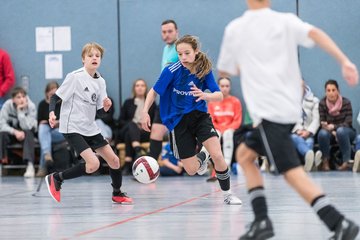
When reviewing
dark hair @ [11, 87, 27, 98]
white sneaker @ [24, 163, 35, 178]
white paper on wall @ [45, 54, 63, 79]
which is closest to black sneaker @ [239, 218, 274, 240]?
white sneaker @ [24, 163, 35, 178]

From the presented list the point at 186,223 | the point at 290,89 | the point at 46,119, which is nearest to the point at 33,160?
the point at 46,119

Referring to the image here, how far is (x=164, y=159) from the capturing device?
566 inches

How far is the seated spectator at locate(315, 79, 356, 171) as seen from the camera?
1407 centimetres

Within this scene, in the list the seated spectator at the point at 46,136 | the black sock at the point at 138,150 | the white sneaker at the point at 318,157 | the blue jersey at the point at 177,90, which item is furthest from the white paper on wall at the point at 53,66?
the blue jersey at the point at 177,90

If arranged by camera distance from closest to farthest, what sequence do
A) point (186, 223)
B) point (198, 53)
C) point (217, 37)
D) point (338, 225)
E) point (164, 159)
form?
point (338, 225)
point (186, 223)
point (198, 53)
point (164, 159)
point (217, 37)

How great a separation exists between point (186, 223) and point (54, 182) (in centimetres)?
273

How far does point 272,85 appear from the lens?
5066 millimetres

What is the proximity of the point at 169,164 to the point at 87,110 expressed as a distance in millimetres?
5536

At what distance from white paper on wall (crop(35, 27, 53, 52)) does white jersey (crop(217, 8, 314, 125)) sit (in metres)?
11.0

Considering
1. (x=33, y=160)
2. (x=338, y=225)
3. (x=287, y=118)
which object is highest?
(x=287, y=118)

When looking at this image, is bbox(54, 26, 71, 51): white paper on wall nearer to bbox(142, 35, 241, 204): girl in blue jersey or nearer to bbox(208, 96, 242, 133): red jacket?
bbox(208, 96, 242, 133): red jacket

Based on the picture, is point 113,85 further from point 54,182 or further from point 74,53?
point 54,182

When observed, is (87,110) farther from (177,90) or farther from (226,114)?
(226,114)

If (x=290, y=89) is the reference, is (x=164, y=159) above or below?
below
